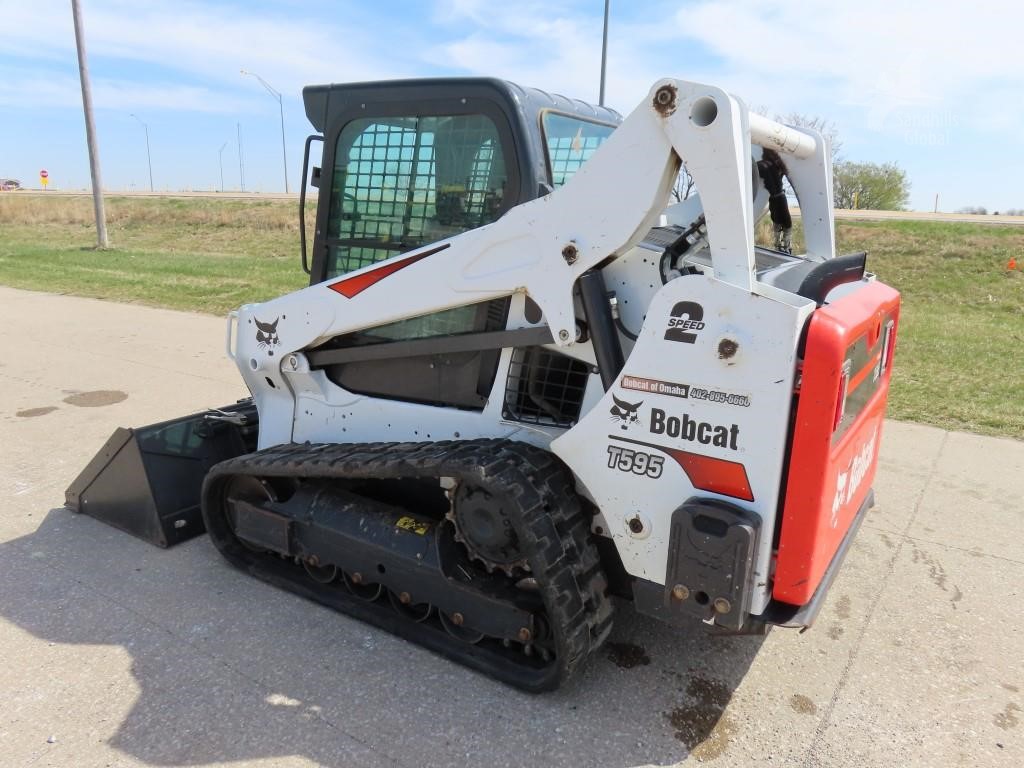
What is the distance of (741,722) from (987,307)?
1140 cm

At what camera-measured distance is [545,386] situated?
309cm

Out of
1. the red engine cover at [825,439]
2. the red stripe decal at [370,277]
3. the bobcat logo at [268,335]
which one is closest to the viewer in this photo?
the red engine cover at [825,439]

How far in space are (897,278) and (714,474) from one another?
1313 cm

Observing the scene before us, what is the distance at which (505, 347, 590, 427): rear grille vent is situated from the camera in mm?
3012

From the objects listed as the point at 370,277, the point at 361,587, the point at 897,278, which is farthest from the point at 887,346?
the point at 897,278

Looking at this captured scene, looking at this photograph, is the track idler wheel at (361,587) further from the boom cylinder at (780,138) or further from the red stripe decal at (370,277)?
the boom cylinder at (780,138)

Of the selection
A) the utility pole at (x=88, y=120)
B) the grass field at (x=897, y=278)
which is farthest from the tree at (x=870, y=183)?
the utility pole at (x=88, y=120)

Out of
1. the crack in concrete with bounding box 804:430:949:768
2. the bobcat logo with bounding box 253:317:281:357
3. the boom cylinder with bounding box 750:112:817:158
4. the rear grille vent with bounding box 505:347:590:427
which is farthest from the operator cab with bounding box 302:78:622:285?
the crack in concrete with bounding box 804:430:949:768

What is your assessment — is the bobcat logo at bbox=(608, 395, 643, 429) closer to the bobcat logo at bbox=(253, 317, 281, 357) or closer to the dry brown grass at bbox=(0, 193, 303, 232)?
the bobcat logo at bbox=(253, 317, 281, 357)

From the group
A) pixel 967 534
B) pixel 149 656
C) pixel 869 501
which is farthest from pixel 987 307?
pixel 149 656

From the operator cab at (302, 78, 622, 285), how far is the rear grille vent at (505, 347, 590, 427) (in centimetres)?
61

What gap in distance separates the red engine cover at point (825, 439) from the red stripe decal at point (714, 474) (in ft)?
0.46

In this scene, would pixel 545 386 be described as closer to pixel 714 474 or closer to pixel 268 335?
pixel 714 474

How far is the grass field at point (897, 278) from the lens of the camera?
7.07m
